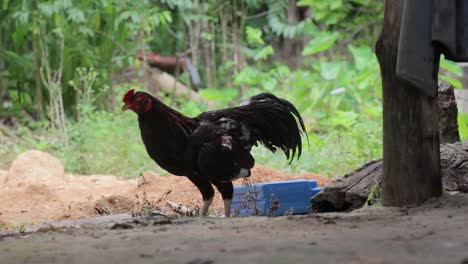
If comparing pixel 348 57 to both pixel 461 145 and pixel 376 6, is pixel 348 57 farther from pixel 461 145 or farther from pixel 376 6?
pixel 461 145

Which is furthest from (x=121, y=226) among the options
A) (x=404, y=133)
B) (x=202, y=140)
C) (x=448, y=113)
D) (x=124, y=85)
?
(x=124, y=85)

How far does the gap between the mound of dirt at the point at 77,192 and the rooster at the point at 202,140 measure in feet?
2.31

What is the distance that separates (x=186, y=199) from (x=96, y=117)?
3633 mm

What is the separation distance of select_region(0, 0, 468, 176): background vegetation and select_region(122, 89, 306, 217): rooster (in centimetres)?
322

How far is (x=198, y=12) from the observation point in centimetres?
1442

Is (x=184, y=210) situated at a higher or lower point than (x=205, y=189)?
lower

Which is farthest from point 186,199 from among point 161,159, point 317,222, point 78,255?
point 78,255

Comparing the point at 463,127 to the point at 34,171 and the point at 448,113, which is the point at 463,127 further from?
the point at 34,171

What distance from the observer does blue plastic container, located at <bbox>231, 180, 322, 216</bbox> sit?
634 cm

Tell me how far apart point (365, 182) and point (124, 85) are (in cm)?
799

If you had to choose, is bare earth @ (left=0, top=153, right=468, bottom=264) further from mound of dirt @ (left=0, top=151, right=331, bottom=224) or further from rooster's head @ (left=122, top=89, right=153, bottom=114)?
mound of dirt @ (left=0, top=151, right=331, bottom=224)

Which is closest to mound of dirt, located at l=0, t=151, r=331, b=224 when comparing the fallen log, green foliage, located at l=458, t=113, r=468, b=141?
the fallen log

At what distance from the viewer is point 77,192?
8.44 metres

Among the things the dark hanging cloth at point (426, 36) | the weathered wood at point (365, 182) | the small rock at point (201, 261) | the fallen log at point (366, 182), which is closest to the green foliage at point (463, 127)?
the fallen log at point (366, 182)
